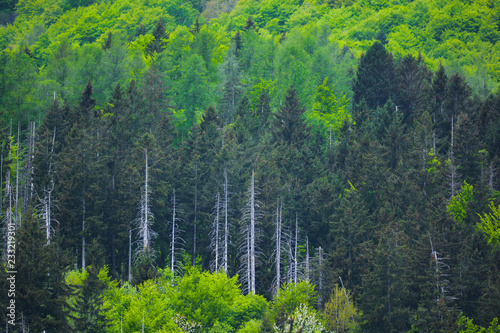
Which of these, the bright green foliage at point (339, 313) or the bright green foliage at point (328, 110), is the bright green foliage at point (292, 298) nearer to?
the bright green foliage at point (339, 313)

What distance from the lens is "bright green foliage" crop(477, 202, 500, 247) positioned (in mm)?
56219

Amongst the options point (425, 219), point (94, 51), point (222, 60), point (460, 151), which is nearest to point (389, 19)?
point (222, 60)

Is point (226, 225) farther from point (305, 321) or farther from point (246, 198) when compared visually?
point (305, 321)

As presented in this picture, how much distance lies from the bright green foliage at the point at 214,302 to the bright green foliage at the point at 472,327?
14.0 metres

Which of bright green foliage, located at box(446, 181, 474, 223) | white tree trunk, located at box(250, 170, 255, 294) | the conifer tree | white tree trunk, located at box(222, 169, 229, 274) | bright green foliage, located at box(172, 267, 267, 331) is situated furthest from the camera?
the conifer tree

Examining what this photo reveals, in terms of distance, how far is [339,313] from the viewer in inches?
2099

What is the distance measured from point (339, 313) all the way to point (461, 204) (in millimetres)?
14481

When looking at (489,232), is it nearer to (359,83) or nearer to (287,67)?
(359,83)

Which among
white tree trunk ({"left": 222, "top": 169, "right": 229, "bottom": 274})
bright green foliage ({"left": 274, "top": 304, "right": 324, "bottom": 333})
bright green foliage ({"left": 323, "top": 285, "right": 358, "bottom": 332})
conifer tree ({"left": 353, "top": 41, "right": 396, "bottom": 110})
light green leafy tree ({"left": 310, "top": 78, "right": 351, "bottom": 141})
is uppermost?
conifer tree ({"left": 353, "top": 41, "right": 396, "bottom": 110})

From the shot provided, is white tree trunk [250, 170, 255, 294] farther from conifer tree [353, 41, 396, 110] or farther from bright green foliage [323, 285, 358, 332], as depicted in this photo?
conifer tree [353, 41, 396, 110]

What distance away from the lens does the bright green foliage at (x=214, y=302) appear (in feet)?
174

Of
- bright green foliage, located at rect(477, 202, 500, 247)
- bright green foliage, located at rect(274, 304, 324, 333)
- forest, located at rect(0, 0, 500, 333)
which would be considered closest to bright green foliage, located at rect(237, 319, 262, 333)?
forest, located at rect(0, 0, 500, 333)

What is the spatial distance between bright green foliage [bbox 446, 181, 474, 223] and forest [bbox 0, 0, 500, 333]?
0.15m

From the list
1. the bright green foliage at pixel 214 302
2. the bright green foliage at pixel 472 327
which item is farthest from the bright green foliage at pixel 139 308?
the bright green foliage at pixel 472 327
